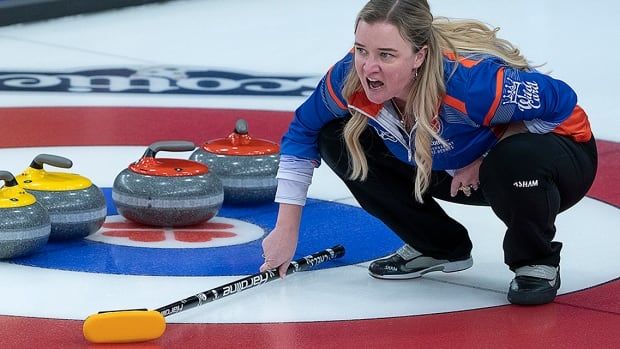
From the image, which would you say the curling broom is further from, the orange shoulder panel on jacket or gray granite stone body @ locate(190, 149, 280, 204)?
gray granite stone body @ locate(190, 149, 280, 204)

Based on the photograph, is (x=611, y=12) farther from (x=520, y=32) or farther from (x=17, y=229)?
(x=17, y=229)

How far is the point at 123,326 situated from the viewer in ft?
9.04

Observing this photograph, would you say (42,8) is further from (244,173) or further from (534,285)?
(534,285)

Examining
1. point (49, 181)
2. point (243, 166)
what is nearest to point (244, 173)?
point (243, 166)

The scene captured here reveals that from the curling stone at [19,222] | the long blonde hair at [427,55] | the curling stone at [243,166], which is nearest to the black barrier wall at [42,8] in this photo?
the curling stone at [243,166]

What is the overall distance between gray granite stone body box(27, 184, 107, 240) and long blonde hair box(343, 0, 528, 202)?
810mm

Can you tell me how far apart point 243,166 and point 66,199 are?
66 centimetres

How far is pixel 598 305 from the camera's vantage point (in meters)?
3.14

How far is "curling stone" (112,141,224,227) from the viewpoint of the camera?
3.66 meters

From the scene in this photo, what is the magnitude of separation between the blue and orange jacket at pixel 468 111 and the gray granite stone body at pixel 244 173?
77 cm

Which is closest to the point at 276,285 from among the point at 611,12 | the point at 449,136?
the point at 449,136

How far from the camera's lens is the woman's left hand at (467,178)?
3068 millimetres

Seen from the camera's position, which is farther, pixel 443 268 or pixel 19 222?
pixel 443 268

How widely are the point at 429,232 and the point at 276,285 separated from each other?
0.42m
